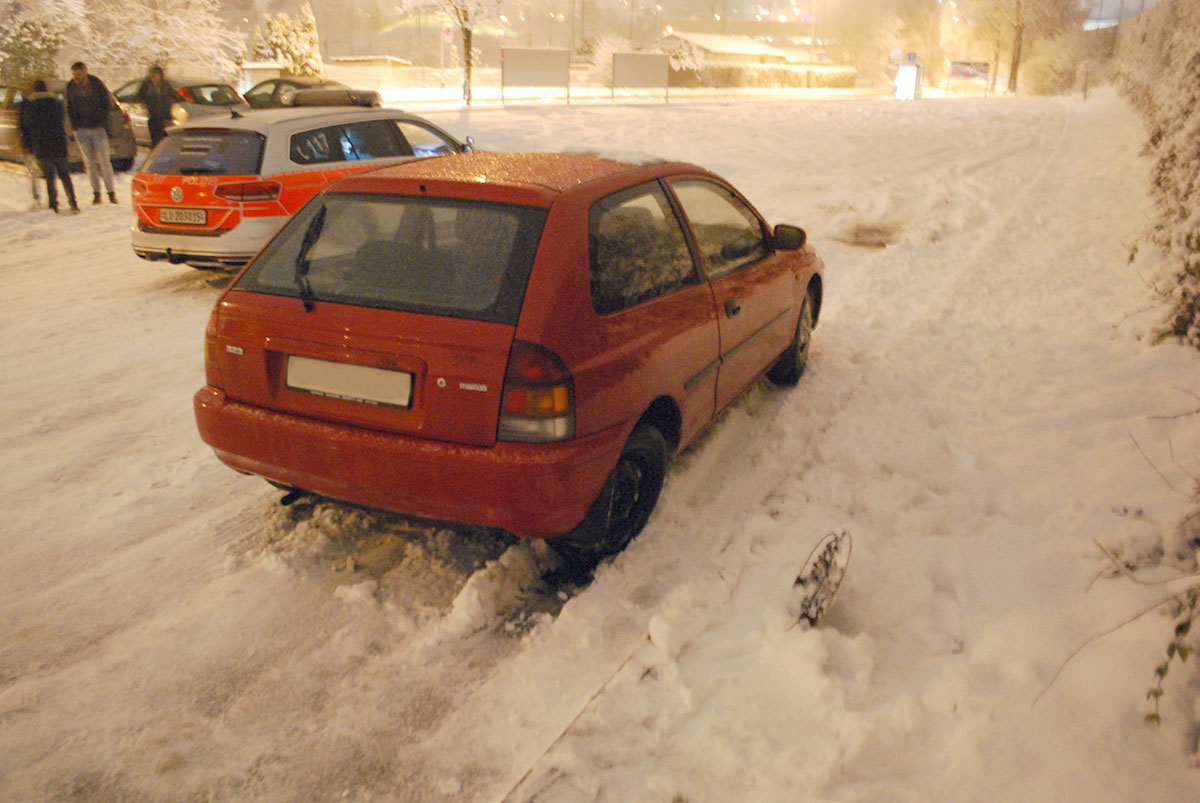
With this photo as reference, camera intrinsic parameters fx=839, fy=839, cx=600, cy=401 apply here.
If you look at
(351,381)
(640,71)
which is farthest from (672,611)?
(640,71)

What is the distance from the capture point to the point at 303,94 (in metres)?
18.8

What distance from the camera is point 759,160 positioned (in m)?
17.1

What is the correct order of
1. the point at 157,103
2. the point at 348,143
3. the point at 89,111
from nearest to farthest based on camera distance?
the point at 348,143 < the point at 89,111 < the point at 157,103

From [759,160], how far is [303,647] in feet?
52.0

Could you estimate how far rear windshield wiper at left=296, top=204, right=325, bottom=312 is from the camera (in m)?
3.22

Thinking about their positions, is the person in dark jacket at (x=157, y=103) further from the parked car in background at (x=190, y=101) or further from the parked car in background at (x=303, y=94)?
the parked car in background at (x=303, y=94)

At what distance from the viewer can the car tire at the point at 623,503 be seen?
3.25 meters

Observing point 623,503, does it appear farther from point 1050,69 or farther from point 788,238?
point 1050,69

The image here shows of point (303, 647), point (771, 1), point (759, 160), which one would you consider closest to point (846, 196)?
point (759, 160)

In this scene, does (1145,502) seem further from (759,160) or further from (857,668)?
(759,160)

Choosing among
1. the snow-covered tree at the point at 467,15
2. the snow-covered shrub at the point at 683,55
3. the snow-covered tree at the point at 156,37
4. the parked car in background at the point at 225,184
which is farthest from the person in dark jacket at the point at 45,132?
the snow-covered shrub at the point at 683,55

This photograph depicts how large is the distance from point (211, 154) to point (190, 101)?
11926 mm

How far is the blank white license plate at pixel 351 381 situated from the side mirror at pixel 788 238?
2657 millimetres

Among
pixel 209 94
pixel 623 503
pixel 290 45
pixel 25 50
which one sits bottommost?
pixel 623 503
